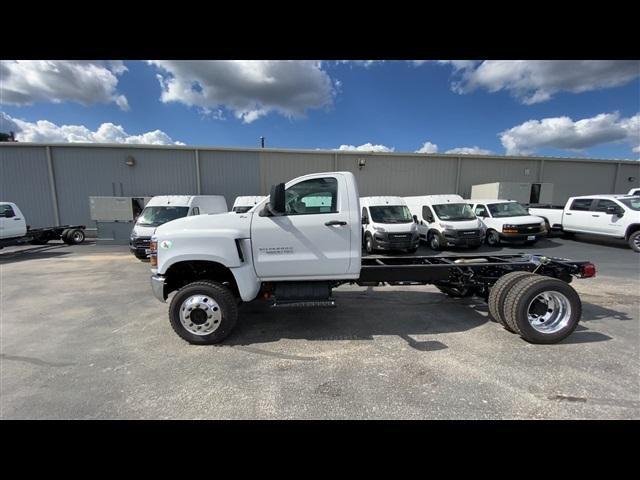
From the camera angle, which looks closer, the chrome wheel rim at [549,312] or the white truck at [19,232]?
the chrome wheel rim at [549,312]

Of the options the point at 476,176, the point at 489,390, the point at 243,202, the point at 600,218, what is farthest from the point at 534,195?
the point at 489,390

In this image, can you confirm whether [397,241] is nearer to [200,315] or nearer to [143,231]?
[200,315]

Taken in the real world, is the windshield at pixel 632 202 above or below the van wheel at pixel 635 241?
above

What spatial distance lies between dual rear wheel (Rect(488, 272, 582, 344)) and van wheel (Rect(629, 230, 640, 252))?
10.5 metres

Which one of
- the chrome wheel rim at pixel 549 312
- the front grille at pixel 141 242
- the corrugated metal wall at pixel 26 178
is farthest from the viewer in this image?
the corrugated metal wall at pixel 26 178

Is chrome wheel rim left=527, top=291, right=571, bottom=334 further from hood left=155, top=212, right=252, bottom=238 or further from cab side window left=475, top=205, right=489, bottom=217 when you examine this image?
cab side window left=475, top=205, right=489, bottom=217

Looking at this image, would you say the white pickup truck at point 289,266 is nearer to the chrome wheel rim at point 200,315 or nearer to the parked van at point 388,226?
the chrome wheel rim at point 200,315

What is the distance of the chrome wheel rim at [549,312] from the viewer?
3.83m

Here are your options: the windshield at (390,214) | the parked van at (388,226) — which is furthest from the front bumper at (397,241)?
the windshield at (390,214)

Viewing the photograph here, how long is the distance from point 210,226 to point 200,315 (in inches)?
48.0

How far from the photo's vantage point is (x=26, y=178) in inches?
651

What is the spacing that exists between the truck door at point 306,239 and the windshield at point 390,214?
22.3ft

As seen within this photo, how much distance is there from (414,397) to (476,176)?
20630 millimetres

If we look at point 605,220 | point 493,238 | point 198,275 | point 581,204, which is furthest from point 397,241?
point 581,204
